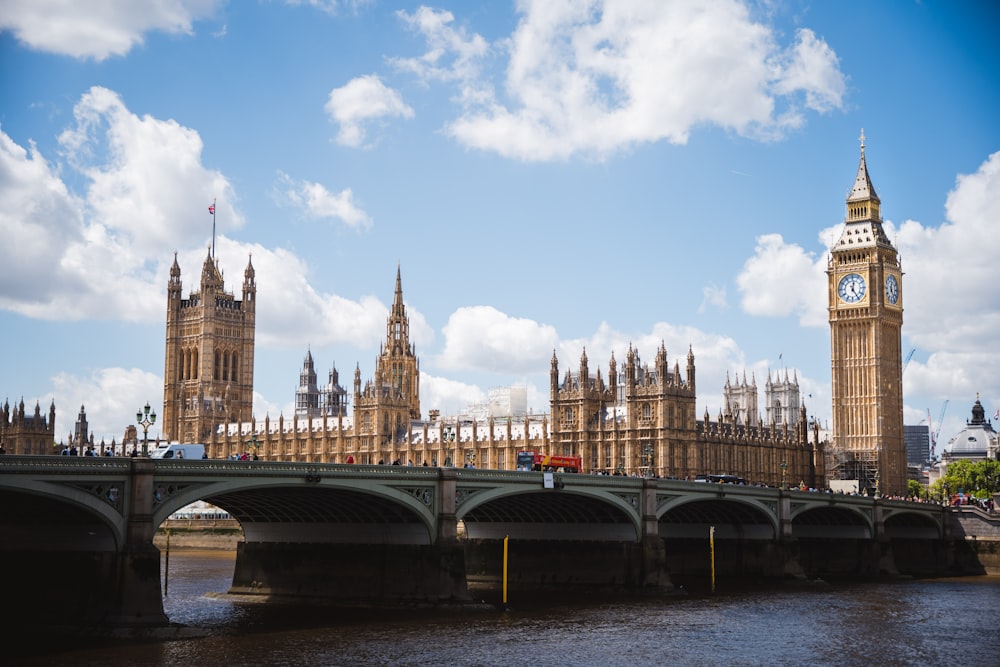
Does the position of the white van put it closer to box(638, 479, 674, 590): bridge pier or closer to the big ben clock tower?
box(638, 479, 674, 590): bridge pier

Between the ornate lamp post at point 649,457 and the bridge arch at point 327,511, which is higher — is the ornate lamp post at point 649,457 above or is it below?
above

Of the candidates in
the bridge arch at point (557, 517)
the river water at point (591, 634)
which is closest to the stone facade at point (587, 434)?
the bridge arch at point (557, 517)

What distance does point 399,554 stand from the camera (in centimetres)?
6838

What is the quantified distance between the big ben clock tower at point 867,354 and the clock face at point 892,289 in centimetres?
4

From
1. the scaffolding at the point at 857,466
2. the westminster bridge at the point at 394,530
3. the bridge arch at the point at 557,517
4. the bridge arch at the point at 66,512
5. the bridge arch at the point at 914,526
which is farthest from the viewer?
the scaffolding at the point at 857,466

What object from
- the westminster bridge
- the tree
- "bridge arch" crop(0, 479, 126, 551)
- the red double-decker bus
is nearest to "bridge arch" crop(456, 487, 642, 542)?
the westminster bridge

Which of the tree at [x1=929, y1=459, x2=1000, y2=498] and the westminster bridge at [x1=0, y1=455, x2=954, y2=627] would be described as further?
the tree at [x1=929, y1=459, x2=1000, y2=498]

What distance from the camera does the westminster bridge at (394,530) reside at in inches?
2084

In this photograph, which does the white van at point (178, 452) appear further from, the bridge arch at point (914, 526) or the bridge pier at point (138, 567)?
the bridge arch at point (914, 526)

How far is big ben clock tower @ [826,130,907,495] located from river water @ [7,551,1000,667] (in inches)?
3233

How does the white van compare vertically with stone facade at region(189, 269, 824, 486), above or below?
below

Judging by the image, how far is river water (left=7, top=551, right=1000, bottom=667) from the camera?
5122cm

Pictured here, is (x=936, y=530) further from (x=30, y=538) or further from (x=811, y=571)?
(x=30, y=538)

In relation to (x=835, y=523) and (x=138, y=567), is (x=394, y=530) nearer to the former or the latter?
(x=138, y=567)
